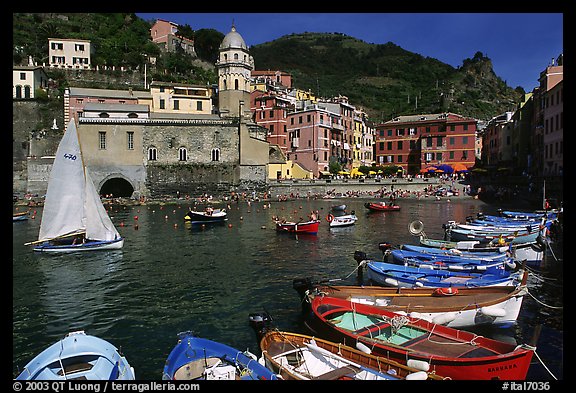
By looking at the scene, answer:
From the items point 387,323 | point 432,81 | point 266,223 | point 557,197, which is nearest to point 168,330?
point 387,323

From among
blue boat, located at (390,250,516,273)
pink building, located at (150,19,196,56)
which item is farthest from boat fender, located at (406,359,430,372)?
pink building, located at (150,19,196,56)

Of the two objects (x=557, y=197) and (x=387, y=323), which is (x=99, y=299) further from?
(x=557, y=197)

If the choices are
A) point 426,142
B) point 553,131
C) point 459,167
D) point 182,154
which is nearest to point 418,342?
point 553,131

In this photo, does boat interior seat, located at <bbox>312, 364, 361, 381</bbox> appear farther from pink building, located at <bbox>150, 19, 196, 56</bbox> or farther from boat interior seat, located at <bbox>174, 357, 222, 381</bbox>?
pink building, located at <bbox>150, 19, 196, 56</bbox>

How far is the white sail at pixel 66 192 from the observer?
78.6ft

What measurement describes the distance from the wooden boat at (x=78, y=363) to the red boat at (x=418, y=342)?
17.9 ft

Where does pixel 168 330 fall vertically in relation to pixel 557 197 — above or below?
below

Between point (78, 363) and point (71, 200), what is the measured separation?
59.8 feet

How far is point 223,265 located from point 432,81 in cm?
15167

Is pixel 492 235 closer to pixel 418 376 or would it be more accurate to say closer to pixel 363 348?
pixel 363 348

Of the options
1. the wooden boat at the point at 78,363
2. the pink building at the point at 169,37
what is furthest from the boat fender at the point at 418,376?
the pink building at the point at 169,37

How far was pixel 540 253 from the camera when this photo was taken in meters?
22.4

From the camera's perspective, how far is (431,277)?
1670cm

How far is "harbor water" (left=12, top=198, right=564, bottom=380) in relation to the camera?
13.4 m
